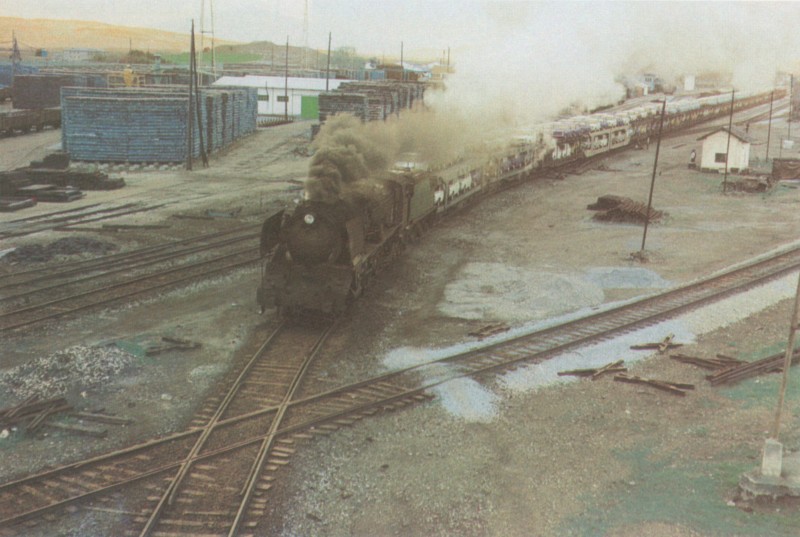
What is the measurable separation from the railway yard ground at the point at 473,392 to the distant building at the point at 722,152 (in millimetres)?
17698

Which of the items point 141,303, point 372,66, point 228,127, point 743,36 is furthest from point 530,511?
point 372,66

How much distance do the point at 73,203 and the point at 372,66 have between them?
3648 inches

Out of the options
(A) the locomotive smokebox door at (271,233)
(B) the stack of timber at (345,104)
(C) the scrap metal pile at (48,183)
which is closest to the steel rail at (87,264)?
(A) the locomotive smokebox door at (271,233)

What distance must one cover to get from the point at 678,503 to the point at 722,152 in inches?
1621

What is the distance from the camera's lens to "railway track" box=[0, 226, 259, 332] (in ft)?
63.0

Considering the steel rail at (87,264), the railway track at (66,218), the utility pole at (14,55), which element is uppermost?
the utility pole at (14,55)

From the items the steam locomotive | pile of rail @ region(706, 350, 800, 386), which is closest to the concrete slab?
pile of rail @ region(706, 350, 800, 386)

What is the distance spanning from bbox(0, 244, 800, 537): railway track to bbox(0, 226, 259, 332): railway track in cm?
656

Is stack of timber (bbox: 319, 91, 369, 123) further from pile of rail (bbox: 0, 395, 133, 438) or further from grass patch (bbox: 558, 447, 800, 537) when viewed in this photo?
grass patch (bbox: 558, 447, 800, 537)

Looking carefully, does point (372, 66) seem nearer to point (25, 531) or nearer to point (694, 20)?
point (694, 20)

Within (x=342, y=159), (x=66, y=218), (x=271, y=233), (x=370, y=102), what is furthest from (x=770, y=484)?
(x=370, y=102)

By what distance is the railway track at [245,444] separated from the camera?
10078 mm

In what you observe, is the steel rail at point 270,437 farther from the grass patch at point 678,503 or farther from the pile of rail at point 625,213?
the pile of rail at point 625,213

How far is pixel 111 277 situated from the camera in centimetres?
2214
